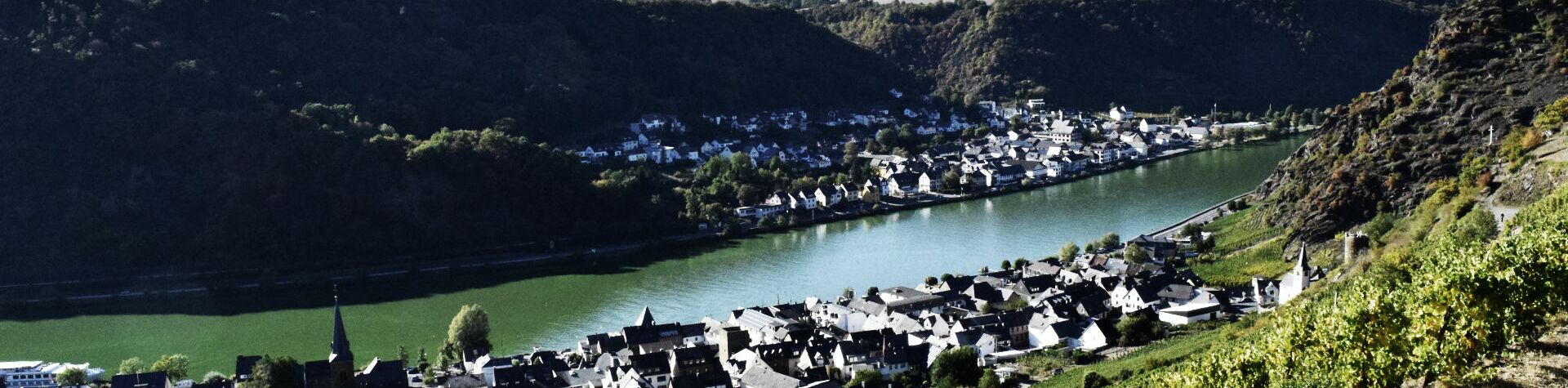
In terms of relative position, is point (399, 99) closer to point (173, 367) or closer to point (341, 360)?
point (173, 367)

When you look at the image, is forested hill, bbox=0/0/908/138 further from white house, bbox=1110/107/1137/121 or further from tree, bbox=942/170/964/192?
tree, bbox=942/170/964/192

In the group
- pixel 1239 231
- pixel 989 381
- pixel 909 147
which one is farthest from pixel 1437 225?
pixel 909 147

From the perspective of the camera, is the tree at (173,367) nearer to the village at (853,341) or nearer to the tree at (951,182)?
the village at (853,341)

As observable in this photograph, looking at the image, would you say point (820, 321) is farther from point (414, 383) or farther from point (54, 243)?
point (54, 243)

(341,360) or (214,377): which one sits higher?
(341,360)

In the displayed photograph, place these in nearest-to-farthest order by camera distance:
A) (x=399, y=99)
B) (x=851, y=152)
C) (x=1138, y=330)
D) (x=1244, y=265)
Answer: (x=1138, y=330)
(x=1244, y=265)
(x=399, y=99)
(x=851, y=152)

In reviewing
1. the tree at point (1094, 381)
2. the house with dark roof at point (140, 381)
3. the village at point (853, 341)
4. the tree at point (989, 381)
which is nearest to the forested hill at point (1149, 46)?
the village at point (853, 341)

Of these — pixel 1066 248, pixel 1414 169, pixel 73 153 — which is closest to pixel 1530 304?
pixel 1414 169
